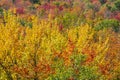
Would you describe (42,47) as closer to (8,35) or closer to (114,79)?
(8,35)

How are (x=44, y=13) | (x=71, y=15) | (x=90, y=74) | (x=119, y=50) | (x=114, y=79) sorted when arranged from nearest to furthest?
1. (x=90, y=74)
2. (x=114, y=79)
3. (x=119, y=50)
4. (x=71, y=15)
5. (x=44, y=13)

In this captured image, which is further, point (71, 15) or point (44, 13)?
point (44, 13)

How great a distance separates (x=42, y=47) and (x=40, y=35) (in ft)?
3.80

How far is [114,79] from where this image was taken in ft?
142

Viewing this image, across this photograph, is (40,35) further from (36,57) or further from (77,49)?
(77,49)

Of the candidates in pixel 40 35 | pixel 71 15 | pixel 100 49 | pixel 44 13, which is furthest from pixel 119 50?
pixel 44 13

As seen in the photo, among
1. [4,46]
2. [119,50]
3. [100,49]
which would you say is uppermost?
[4,46]

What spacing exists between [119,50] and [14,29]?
28.1m

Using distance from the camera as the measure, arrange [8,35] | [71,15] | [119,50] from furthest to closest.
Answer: [71,15]
[119,50]
[8,35]

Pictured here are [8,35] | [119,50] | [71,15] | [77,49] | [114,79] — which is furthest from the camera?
[71,15]

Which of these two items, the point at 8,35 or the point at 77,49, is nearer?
the point at 8,35

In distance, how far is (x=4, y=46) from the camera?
93.1 feet

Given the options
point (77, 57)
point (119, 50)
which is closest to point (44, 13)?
point (119, 50)

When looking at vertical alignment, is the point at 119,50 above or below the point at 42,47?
below
